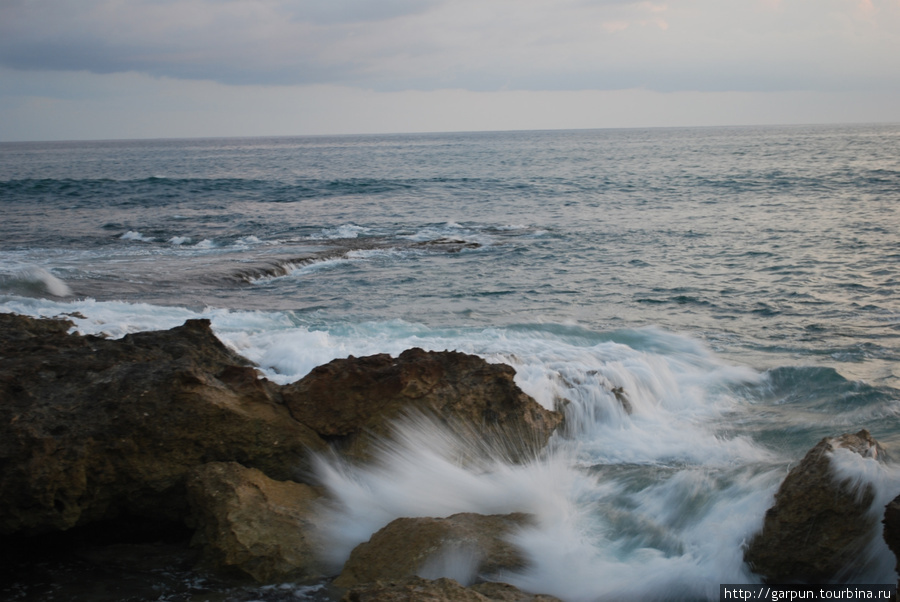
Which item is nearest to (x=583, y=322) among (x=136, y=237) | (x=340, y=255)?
(x=340, y=255)

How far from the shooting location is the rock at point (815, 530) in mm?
3645

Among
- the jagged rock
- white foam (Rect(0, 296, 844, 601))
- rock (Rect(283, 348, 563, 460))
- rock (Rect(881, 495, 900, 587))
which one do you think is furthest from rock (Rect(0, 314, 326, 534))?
rock (Rect(881, 495, 900, 587))

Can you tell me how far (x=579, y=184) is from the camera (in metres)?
33.6

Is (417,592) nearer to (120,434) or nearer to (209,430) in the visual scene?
(209,430)

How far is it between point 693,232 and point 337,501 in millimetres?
16157

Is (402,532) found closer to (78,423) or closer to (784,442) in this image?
(78,423)

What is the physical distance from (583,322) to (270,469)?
19.5 feet

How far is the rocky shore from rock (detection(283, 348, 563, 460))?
11mm

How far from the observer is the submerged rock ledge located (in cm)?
396

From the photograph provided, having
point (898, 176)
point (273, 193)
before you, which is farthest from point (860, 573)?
point (898, 176)

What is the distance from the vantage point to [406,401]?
4.80 meters

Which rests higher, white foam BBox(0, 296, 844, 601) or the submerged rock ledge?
the submerged rock ledge

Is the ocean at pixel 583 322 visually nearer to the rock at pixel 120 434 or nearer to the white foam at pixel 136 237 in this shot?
the white foam at pixel 136 237

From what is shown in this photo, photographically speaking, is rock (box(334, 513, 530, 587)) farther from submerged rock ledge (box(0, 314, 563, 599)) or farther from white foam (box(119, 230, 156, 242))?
white foam (box(119, 230, 156, 242))
